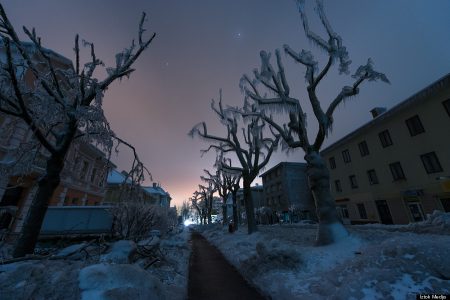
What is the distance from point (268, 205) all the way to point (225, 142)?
33521mm

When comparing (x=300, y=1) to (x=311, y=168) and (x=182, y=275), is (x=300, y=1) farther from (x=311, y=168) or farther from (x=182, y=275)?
(x=182, y=275)

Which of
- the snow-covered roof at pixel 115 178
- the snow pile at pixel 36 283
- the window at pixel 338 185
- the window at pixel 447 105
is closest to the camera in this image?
the snow pile at pixel 36 283

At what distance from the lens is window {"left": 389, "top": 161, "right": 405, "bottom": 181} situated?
19.4 metres

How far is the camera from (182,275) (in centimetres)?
682

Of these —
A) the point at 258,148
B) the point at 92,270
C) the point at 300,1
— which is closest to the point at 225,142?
the point at 258,148

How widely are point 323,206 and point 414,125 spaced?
17349mm

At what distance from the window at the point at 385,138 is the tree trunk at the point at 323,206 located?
56.8 ft

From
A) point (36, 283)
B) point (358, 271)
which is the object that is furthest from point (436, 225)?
point (36, 283)

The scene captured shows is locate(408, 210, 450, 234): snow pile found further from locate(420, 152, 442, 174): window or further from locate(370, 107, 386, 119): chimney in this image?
locate(370, 107, 386, 119): chimney

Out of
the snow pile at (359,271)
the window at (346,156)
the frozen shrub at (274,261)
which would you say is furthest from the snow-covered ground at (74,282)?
the window at (346,156)

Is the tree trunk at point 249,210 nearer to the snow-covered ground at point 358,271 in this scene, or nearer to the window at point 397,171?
the snow-covered ground at point 358,271

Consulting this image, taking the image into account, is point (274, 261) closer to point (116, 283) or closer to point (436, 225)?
point (116, 283)

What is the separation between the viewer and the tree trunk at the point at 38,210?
4.85 metres

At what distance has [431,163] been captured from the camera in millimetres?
16969
